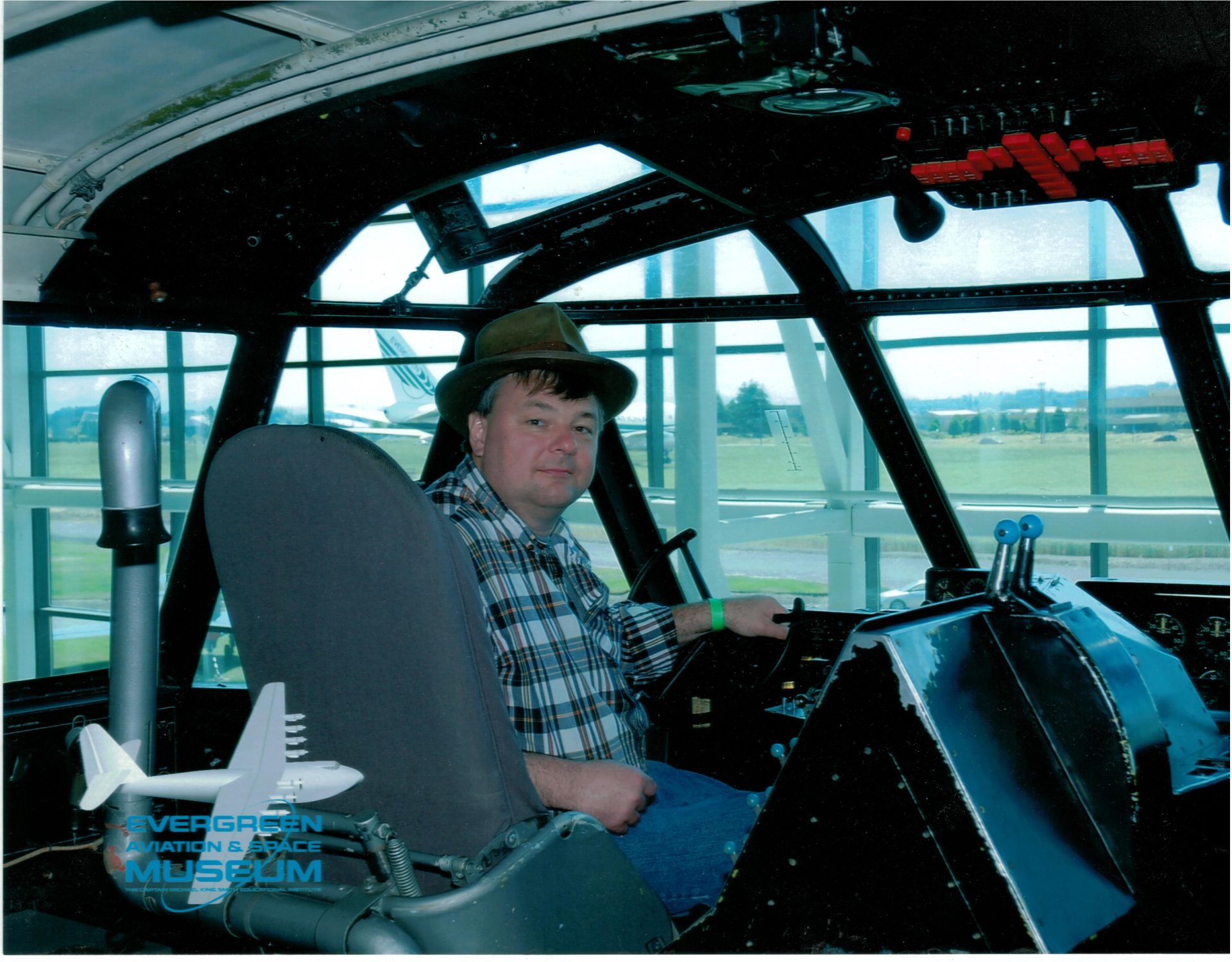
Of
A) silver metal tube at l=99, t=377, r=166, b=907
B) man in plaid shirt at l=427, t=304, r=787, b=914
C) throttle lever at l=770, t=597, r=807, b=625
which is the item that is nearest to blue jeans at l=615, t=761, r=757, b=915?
man in plaid shirt at l=427, t=304, r=787, b=914

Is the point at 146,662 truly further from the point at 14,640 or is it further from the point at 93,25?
the point at 14,640

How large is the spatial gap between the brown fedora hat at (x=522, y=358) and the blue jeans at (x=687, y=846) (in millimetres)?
830

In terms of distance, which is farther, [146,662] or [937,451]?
[937,451]

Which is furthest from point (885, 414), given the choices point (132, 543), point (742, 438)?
point (742, 438)

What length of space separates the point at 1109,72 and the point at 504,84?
1.05 metres

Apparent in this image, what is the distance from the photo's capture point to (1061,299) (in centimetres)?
249

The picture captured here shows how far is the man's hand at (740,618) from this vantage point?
6.84 feet

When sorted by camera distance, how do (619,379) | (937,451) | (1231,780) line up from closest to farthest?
(1231,780) < (619,379) < (937,451)

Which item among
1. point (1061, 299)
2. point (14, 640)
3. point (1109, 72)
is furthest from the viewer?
point (14, 640)

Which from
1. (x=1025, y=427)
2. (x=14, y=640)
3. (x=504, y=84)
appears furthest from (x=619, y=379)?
(x=14, y=640)

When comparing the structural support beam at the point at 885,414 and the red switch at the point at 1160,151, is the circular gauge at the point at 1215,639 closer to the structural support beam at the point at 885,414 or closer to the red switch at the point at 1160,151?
the red switch at the point at 1160,151

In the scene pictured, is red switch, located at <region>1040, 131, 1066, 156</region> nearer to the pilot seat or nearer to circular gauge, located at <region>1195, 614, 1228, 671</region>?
circular gauge, located at <region>1195, 614, 1228, 671</region>

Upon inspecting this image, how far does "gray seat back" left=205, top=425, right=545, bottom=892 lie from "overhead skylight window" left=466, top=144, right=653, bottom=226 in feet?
4.60

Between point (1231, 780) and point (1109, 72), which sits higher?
point (1109, 72)
